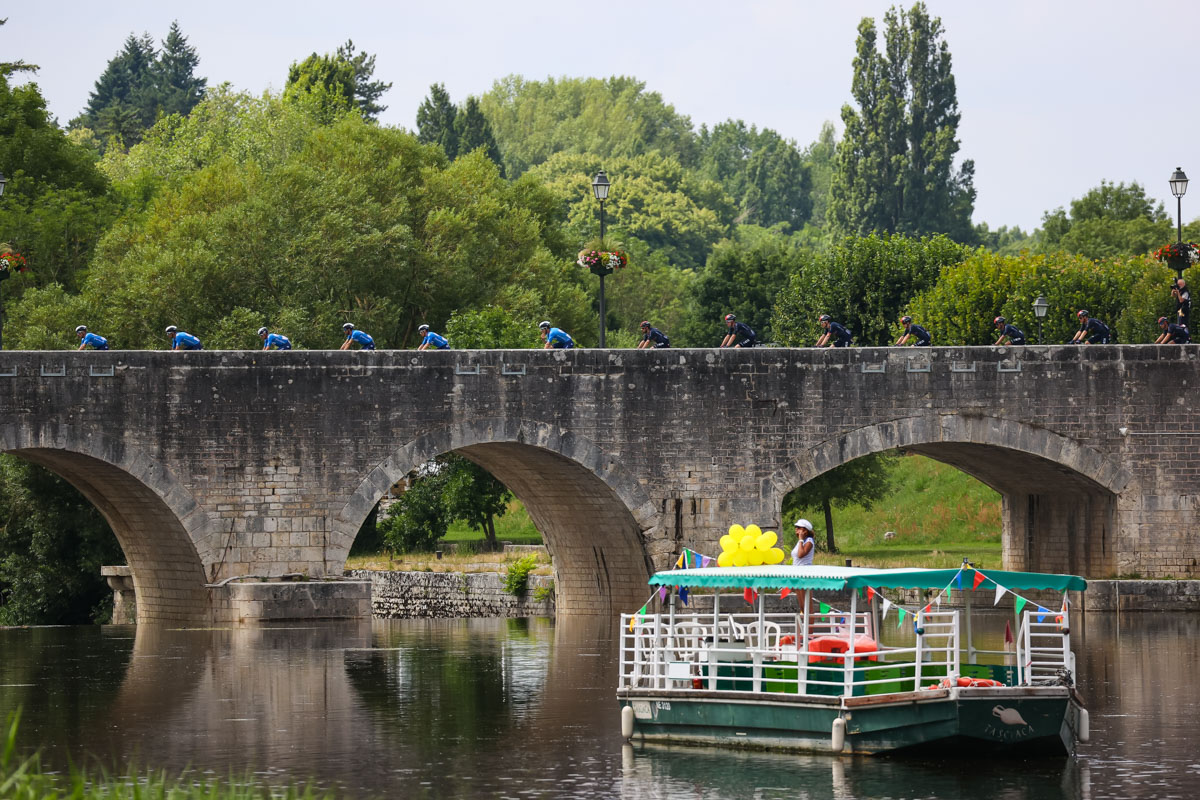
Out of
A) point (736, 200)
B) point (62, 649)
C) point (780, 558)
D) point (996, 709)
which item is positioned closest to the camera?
point (996, 709)

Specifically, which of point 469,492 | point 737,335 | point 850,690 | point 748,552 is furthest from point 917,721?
point 469,492

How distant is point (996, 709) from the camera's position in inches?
663

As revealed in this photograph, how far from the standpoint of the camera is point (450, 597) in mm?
41219

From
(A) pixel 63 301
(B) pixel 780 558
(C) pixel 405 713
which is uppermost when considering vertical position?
(A) pixel 63 301

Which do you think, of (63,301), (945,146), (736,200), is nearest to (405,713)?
(63,301)

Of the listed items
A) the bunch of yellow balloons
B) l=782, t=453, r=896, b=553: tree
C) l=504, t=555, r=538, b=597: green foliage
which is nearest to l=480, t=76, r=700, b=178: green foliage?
l=782, t=453, r=896, b=553: tree

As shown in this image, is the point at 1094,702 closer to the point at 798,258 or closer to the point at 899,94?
the point at 798,258

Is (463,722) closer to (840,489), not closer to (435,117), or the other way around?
(840,489)

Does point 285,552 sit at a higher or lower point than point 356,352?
lower

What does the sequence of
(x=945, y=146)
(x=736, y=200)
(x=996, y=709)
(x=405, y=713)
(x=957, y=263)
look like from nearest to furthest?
(x=996, y=709), (x=405, y=713), (x=957, y=263), (x=945, y=146), (x=736, y=200)

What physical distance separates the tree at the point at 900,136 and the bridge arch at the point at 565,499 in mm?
51713

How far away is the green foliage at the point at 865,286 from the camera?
2231 inches

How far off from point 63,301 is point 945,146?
Result: 52.8 m

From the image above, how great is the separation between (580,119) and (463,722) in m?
107
